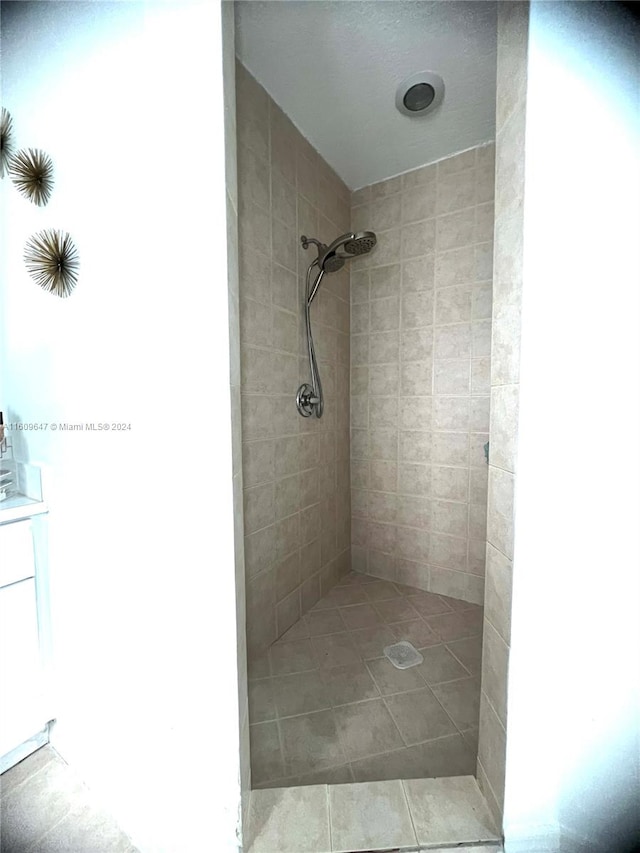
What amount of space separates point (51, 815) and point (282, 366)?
136cm

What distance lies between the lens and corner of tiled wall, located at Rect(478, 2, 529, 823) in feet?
1.97

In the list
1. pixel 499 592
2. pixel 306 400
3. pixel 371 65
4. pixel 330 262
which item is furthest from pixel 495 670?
pixel 371 65

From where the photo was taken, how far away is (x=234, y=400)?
2.03 ft

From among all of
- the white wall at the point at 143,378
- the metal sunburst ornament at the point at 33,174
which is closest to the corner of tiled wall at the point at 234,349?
the white wall at the point at 143,378

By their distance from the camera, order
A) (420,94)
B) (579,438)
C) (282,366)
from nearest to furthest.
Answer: (579,438), (420,94), (282,366)

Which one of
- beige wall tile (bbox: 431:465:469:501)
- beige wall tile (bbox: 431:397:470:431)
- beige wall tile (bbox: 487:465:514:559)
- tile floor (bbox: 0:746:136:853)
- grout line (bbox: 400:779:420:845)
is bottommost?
tile floor (bbox: 0:746:136:853)

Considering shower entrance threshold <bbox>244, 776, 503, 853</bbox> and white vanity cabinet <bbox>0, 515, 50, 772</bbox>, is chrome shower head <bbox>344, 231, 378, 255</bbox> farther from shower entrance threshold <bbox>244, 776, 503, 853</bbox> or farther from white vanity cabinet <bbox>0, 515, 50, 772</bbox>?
shower entrance threshold <bbox>244, 776, 503, 853</bbox>

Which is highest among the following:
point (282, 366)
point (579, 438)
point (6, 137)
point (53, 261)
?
point (6, 137)

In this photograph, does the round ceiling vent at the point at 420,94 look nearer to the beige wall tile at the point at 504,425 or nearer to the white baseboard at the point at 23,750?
the beige wall tile at the point at 504,425

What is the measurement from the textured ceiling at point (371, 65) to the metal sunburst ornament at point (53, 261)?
2.82ft

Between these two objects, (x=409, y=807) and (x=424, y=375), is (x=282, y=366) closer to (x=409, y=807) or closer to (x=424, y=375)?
(x=424, y=375)

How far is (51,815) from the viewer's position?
2.45 feet

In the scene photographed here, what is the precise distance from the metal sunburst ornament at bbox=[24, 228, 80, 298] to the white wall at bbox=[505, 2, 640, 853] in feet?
2.91

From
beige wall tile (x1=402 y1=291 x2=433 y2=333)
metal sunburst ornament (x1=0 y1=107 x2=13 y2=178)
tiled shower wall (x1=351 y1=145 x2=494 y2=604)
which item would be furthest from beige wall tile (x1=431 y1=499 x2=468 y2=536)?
metal sunburst ornament (x1=0 y1=107 x2=13 y2=178)
